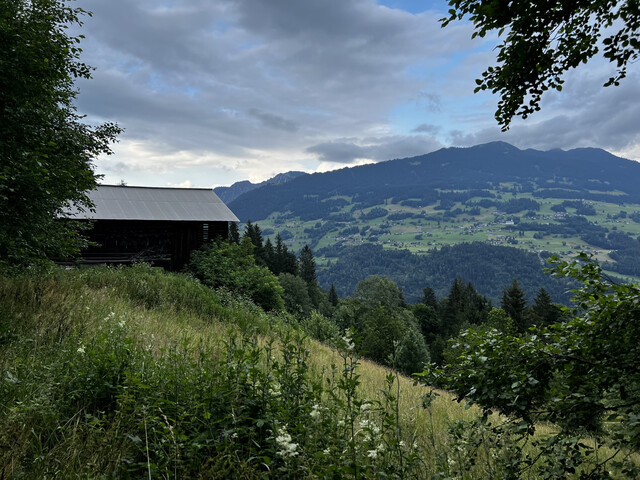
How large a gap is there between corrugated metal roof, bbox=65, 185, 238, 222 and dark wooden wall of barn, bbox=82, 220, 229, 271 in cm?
62

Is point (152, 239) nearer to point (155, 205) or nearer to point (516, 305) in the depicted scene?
point (155, 205)

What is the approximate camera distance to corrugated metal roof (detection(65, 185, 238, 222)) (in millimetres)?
25094

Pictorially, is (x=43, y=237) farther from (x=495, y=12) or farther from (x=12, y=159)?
(x=495, y=12)

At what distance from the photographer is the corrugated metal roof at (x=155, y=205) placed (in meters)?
25.1

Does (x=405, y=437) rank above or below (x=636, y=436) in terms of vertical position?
below

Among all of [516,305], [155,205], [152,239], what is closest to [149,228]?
[152,239]

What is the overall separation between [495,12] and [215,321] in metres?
11.3

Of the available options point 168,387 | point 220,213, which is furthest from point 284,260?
point 168,387

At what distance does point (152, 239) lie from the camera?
1036 inches

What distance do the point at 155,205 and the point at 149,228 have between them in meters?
2.08

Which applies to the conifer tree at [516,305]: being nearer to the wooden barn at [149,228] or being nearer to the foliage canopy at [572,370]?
the wooden barn at [149,228]

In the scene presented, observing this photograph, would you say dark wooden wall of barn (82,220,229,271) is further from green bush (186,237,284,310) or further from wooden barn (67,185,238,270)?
green bush (186,237,284,310)

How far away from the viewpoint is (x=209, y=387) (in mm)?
3785

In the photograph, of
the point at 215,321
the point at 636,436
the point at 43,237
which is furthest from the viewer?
the point at 215,321
